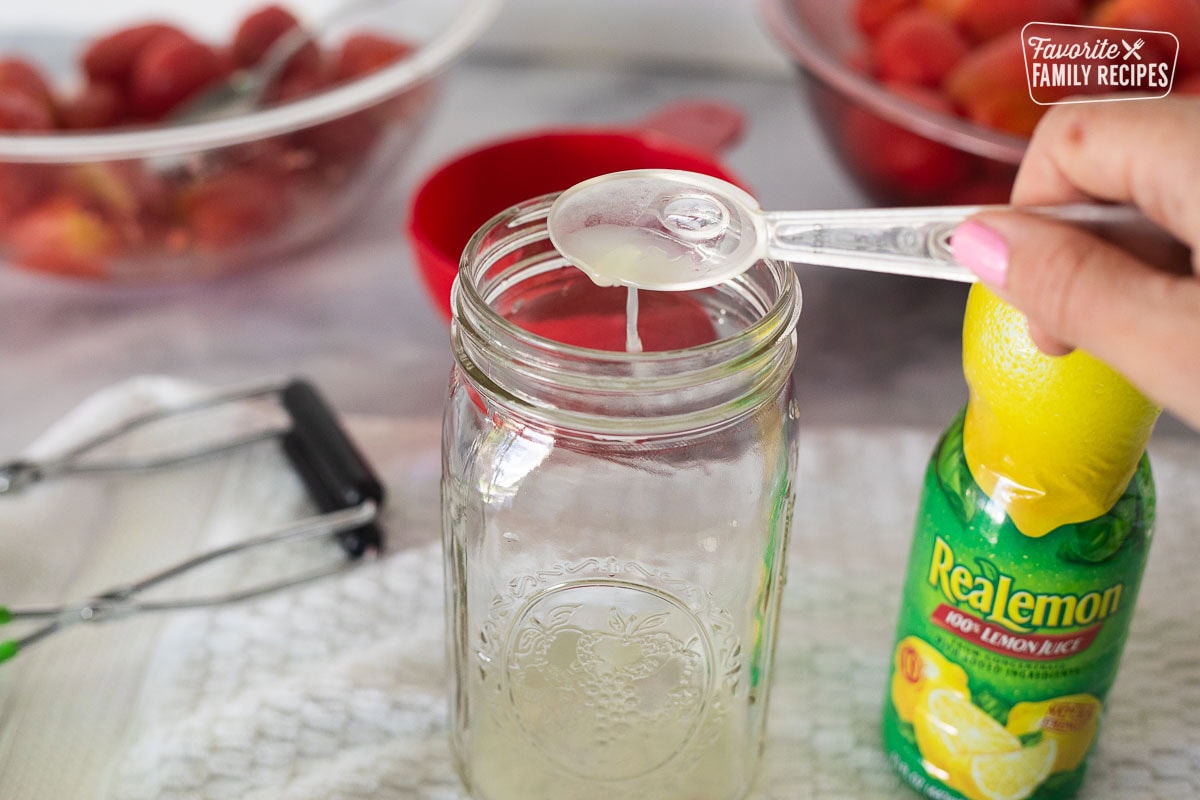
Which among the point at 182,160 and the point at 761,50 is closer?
the point at 182,160

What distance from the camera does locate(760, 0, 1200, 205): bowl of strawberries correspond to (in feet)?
2.22

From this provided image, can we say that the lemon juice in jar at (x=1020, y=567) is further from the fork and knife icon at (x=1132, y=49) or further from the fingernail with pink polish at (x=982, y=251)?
the fork and knife icon at (x=1132, y=49)

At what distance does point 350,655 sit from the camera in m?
0.57

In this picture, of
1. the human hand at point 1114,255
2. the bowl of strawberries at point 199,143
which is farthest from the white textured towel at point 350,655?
the human hand at point 1114,255

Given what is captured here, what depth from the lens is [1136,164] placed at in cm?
35

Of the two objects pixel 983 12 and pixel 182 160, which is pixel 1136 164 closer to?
pixel 983 12

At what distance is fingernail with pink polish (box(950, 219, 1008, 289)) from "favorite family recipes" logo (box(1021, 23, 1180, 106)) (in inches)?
5.6

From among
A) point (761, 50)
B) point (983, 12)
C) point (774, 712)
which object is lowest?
point (774, 712)

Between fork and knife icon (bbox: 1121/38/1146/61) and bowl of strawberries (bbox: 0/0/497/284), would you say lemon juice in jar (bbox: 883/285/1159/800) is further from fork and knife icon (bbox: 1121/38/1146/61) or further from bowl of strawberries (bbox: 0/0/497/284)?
bowl of strawberries (bbox: 0/0/497/284)

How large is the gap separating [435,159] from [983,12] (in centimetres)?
47

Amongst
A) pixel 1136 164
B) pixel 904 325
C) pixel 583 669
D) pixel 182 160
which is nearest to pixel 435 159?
pixel 182 160

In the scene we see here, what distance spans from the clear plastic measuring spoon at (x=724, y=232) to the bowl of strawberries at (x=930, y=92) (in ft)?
0.96

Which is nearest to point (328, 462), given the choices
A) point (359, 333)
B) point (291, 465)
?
point (291, 465)

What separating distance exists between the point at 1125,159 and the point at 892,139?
1.30 ft
